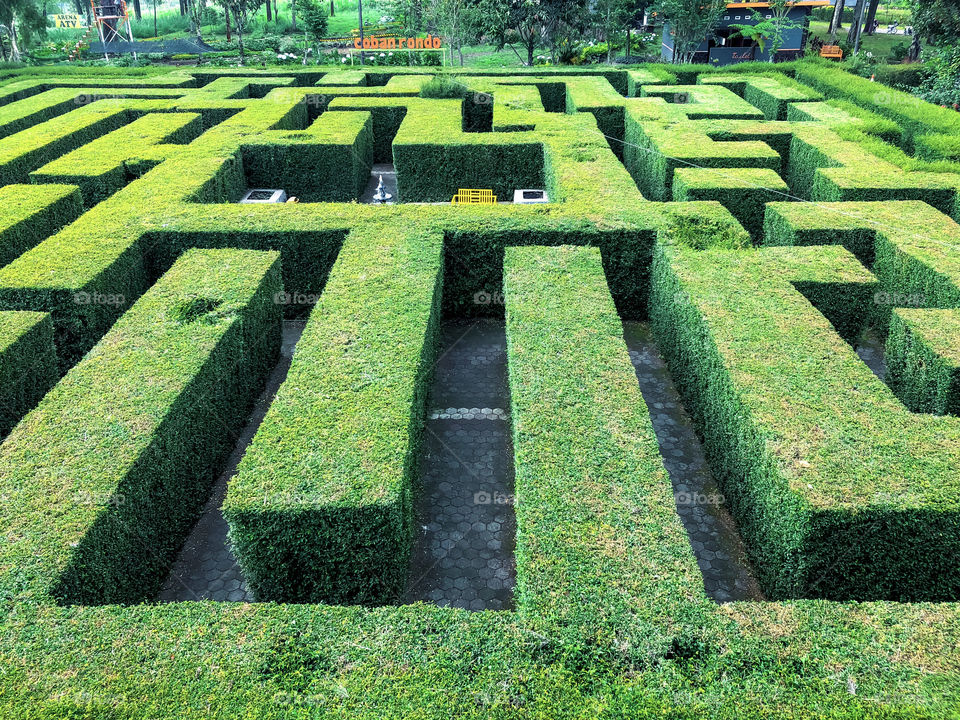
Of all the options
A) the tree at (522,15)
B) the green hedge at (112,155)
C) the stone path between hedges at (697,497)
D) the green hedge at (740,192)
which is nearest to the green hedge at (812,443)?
the stone path between hedges at (697,497)

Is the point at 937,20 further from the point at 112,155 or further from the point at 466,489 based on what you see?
the point at 112,155

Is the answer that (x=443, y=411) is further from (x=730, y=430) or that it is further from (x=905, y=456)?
(x=905, y=456)

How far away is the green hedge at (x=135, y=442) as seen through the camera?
8.12m

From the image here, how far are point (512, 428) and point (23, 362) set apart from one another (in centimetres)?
867

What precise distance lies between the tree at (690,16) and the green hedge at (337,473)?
118ft

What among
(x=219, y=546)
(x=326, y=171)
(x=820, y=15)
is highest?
(x=820, y=15)

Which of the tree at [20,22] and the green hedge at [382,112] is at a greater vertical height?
the tree at [20,22]

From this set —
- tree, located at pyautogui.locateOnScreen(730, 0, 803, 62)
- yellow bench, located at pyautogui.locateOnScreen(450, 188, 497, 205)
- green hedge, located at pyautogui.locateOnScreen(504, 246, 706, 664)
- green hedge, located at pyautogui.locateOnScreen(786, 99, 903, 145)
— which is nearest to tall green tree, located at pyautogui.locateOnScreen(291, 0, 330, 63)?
tree, located at pyautogui.locateOnScreen(730, 0, 803, 62)

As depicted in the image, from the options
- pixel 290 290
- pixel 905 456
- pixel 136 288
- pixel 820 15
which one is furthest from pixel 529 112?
pixel 820 15

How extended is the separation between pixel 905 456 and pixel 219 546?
10046 mm

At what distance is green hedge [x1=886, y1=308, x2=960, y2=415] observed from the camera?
1110cm

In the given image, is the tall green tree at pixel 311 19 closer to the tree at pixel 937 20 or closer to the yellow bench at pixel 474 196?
the yellow bench at pixel 474 196

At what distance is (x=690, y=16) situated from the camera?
129 ft

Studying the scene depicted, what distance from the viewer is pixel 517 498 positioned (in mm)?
8742
